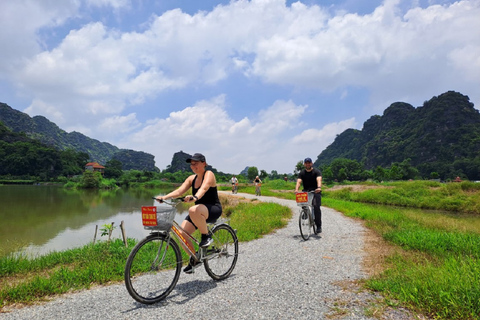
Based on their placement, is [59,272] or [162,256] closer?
[162,256]

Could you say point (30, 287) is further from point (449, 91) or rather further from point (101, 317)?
point (449, 91)

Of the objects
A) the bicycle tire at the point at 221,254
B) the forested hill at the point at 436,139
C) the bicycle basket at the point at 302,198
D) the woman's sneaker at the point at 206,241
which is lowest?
the bicycle tire at the point at 221,254

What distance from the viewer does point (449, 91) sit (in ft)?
410

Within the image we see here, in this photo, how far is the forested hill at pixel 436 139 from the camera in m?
96.6

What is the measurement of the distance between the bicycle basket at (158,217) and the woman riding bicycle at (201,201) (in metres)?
0.46

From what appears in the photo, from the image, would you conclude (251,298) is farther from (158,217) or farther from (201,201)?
(158,217)

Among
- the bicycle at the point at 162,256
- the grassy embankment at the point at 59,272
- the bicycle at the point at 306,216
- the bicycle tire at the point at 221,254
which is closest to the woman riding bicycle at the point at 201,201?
the bicycle at the point at 162,256

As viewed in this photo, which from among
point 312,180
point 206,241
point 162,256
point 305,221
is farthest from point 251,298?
point 312,180

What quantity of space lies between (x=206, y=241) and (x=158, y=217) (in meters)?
1.16

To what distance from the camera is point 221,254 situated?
15.7 ft

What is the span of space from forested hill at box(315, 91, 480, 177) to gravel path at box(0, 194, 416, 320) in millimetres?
108869

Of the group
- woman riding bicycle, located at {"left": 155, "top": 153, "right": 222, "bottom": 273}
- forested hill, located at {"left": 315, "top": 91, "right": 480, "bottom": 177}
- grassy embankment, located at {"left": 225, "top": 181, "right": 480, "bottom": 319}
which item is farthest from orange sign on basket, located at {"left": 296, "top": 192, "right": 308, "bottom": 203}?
forested hill, located at {"left": 315, "top": 91, "right": 480, "bottom": 177}

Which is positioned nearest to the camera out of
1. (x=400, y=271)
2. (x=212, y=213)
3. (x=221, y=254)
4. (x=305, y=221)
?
(x=212, y=213)

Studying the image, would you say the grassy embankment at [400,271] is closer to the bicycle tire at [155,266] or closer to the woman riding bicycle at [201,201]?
the bicycle tire at [155,266]
